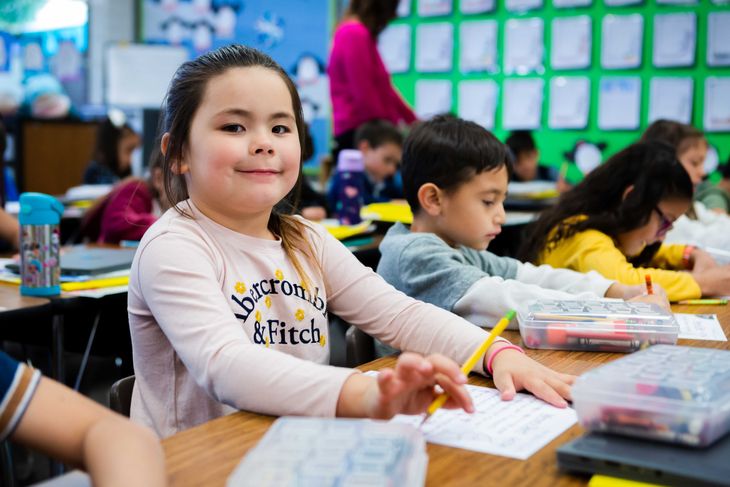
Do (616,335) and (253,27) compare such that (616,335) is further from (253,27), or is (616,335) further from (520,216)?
(253,27)

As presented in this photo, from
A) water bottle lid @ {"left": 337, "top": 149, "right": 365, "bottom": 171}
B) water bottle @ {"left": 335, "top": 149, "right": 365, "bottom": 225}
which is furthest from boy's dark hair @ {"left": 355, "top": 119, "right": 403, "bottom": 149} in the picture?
water bottle @ {"left": 335, "top": 149, "right": 365, "bottom": 225}

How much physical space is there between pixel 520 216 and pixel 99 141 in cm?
297

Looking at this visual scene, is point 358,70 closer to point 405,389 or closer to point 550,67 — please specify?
point 550,67

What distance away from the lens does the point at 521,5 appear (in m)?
5.00

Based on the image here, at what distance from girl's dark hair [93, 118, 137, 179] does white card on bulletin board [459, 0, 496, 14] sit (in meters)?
2.22

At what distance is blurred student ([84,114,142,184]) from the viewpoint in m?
5.00

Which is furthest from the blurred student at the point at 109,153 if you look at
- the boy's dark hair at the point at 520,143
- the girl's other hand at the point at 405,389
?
the girl's other hand at the point at 405,389

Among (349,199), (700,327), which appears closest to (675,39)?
(349,199)

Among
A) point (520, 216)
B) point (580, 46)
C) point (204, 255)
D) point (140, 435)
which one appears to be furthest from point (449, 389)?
point (580, 46)

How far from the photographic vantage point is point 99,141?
199 inches

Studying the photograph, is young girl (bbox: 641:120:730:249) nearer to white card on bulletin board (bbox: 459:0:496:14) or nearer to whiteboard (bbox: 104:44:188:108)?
white card on bulletin board (bbox: 459:0:496:14)

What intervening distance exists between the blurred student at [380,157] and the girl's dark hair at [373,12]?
1.40 ft

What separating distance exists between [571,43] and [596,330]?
3.95m

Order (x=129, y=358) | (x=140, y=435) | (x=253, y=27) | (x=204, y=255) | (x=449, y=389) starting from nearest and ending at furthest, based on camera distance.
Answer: (x=140, y=435) < (x=449, y=389) < (x=204, y=255) < (x=129, y=358) < (x=253, y=27)
